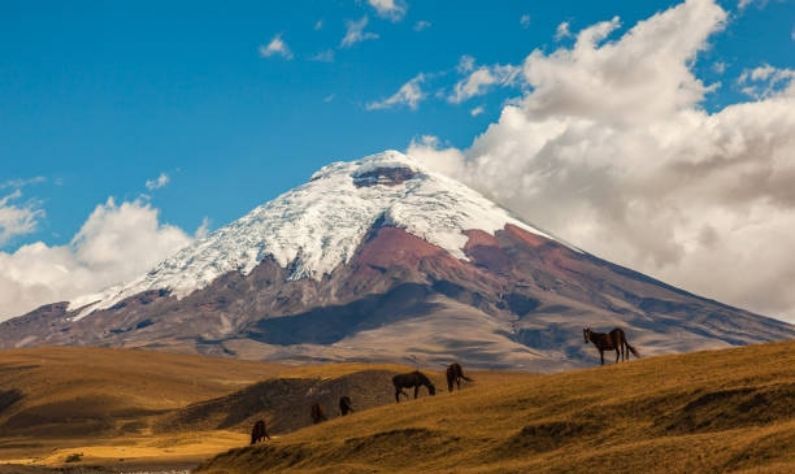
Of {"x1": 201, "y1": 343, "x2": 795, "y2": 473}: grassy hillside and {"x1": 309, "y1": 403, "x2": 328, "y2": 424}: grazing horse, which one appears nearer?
{"x1": 201, "y1": 343, "x2": 795, "y2": 473}: grassy hillside

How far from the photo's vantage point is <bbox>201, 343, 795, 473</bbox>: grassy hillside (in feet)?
141

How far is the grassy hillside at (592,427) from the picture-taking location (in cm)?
4294

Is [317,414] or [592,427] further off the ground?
[317,414]

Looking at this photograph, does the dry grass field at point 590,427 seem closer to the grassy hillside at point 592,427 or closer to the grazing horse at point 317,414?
the grassy hillside at point 592,427

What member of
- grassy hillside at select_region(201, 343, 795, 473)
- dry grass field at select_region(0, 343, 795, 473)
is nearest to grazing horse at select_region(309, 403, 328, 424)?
dry grass field at select_region(0, 343, 795, 473)

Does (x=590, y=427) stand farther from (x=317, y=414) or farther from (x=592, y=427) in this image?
(x=317, y=414)

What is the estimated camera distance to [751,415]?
4700 centimetres

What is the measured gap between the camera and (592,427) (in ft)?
173

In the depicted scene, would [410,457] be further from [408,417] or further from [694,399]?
[694,399]

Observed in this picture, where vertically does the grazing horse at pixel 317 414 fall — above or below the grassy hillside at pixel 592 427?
above

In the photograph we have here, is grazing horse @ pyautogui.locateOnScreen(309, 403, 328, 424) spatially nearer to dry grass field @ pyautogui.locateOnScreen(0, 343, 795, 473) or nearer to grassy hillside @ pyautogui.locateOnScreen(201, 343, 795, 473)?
dry grass field @ pyautogui.locateOnScreen(0, 343, 795, 473)

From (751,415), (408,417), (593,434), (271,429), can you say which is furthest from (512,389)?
(271,429)

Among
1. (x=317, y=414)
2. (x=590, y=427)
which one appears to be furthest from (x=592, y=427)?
(x=317, y=414)

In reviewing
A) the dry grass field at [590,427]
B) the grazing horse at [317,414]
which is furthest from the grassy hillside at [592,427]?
the grazing horse at [317,414]
